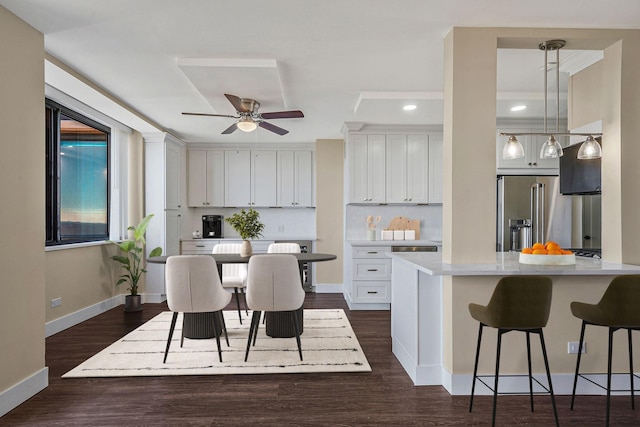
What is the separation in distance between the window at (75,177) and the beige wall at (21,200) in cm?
175

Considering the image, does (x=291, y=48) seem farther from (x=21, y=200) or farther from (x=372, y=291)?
(x=372, y=291)

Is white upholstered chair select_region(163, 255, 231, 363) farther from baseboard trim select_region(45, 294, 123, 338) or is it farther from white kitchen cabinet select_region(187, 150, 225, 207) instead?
white kitchen cabinet select_region(187, 150, 225, 207)

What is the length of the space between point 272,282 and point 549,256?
2082 millimetres

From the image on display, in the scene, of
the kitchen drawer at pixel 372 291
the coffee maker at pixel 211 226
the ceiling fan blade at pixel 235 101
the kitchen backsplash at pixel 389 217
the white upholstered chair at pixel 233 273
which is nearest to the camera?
the ceiling fan blade at pixel 235 101

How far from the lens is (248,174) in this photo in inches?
299

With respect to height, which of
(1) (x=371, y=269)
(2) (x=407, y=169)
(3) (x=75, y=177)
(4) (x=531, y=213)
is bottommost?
(1) (x=371, y=269)

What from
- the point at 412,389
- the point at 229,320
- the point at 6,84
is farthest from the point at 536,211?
the point at 6,84

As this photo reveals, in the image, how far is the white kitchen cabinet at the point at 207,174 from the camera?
24.8ft

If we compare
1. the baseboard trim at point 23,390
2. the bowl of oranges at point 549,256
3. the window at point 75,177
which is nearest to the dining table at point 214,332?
the baseboard trim at point 23,390

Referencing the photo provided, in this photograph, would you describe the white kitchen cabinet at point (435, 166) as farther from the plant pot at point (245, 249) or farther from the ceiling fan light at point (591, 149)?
the ceiling fan light at point (591, 149)

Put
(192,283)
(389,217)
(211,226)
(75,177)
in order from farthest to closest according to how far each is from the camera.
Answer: (211,226), (389,217), (75,177), (192,283)

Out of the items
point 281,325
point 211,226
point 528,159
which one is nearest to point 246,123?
point 281,325

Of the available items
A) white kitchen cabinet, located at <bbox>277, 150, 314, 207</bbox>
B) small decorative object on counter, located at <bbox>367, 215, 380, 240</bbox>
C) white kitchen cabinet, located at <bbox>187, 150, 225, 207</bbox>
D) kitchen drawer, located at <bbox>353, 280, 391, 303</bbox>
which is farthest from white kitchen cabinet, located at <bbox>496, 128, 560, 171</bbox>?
white kitchen cabinet, located at <bbox>187, 150, 225, 207</bbox>

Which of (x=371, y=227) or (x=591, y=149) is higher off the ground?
(x=591, y=149)
